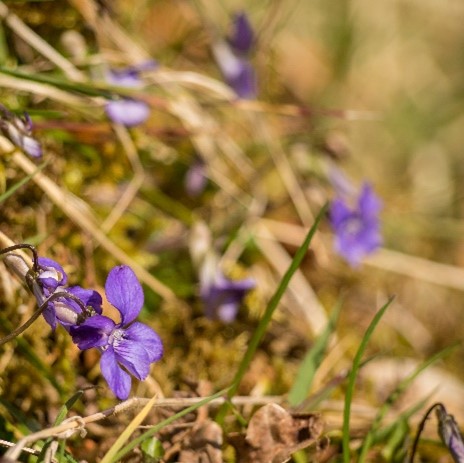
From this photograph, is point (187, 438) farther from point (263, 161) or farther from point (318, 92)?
point (318, 92)

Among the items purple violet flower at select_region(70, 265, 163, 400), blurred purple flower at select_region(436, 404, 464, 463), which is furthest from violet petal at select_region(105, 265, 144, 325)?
blurred purple flower at select_region(436, 404, 464, 463)

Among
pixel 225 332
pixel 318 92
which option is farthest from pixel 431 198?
pixel 225 332

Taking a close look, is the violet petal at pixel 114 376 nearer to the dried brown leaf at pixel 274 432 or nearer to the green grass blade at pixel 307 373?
the dried brown leaf at pixel 274 432

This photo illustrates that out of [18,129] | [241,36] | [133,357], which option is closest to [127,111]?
[18,129]

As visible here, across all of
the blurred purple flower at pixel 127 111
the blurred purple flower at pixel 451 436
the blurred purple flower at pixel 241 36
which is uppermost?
the blurred purple flower at pixel 241 36

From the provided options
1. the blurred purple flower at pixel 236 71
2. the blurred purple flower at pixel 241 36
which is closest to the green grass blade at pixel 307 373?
the blurred purple flower at pixel 236 71
